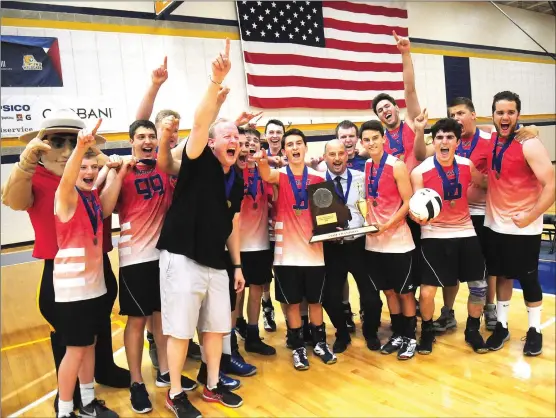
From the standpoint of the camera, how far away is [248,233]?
3664 millimetres

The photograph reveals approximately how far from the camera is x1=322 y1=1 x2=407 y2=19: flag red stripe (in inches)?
373

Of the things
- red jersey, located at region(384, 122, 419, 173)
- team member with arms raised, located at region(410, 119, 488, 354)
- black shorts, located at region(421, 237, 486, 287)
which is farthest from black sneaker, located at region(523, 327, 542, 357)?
red jersey, located at region(384, 122, 419, 173)

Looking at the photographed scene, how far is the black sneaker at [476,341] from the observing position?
354cm

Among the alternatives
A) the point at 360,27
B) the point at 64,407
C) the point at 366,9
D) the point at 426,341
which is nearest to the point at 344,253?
the point at 426,341

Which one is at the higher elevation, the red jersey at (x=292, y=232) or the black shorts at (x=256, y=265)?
the red jersey at (x=292, y=232)

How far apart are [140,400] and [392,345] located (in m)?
2.04

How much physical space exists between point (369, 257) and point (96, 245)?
6.92ft

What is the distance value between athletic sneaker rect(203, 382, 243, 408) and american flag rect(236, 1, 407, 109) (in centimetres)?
627

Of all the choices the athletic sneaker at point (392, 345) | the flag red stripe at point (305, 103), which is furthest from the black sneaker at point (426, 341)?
the flag red stripe at point (305, 103)

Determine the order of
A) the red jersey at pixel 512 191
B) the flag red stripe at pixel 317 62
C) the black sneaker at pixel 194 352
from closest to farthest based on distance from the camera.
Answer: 1. the red jersey at pixel 512 191
2. the black sneaker at pixel 194 352
3. the flag red stripe at pixel 317 62

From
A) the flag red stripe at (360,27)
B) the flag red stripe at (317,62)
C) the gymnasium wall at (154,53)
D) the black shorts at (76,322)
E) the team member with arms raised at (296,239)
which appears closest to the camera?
the black shorts at (76,322)

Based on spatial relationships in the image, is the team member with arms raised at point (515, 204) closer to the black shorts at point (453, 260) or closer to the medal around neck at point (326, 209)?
the black shorts at point (453, 260)

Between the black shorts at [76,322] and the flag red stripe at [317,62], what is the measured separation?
665cm

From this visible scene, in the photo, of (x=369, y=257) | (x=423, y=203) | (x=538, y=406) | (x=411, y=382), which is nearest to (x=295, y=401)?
(x=411, y=382)
